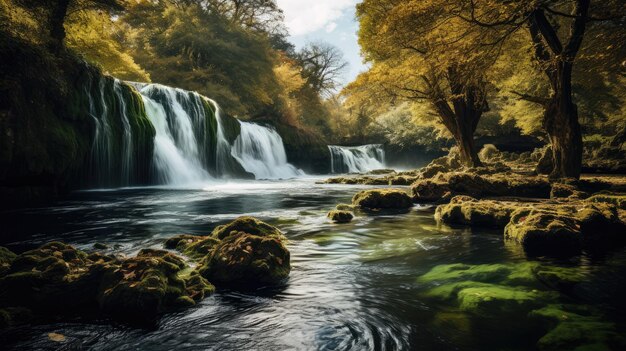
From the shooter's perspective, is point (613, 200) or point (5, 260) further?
point (613, 200)

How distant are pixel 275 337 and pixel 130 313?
51.7 inches

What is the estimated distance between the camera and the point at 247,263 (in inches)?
162

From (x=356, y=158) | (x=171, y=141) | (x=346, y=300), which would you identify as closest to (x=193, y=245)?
(x=346, y=300)

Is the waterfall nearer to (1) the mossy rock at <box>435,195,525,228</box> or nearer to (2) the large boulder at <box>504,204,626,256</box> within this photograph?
(1) the mossy rock at <box>435,195,525,228</box>

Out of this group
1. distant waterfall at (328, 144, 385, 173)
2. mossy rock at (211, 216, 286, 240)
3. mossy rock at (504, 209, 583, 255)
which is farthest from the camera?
distant waterfall at (328, 144, 385, 173)

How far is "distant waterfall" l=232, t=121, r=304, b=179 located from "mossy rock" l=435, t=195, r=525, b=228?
17.8m

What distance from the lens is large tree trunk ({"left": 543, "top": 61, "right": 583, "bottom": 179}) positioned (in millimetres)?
10703

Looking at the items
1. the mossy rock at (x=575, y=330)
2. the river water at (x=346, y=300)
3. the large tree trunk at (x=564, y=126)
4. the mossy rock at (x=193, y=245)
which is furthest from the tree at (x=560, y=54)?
the mossy rock at (x=193, y=245)

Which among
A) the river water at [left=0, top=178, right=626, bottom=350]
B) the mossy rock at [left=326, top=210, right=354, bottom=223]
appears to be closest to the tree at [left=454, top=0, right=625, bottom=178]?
the mossy rock at [left=326, top=210, right=354, bottom=223]

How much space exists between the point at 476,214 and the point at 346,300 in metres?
4.50

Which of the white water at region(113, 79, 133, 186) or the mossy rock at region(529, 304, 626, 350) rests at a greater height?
the white water at region(113, 79, 133, 186)

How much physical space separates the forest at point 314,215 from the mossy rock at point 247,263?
0.07 ft

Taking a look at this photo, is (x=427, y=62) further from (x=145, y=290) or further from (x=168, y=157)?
(x=168, y=157)

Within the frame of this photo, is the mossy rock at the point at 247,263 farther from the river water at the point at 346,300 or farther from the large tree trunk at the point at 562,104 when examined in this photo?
the large tree trunk at the point at 562,104
